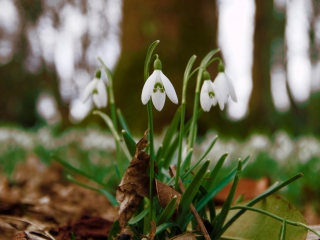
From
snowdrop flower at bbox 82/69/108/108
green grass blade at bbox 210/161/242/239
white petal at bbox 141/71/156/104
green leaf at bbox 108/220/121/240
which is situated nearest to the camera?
white petal at bbox 141/71/156/104

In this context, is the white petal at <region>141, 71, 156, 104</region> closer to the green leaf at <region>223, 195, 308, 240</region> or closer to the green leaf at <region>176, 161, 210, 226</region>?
the green leaf at <region>176, 161, 210, 226</region>

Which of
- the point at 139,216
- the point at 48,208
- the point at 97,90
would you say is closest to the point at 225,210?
the point at 139,216

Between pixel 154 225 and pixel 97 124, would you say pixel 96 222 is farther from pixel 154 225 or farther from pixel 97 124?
pixel 97 124

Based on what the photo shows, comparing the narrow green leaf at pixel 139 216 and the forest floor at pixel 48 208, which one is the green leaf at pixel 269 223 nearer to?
the narrow green leaf at pixel 139 216

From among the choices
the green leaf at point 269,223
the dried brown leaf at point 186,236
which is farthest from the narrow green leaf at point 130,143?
the green leaf at point 269,223

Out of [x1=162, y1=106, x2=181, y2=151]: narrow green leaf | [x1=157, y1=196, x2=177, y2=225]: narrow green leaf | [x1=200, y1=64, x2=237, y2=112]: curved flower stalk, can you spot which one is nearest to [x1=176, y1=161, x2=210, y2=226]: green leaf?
[x1=157, y1=196, x2=177, y2=225]: narrow green leaf

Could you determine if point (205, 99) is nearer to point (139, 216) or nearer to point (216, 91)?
point (216, 91)
